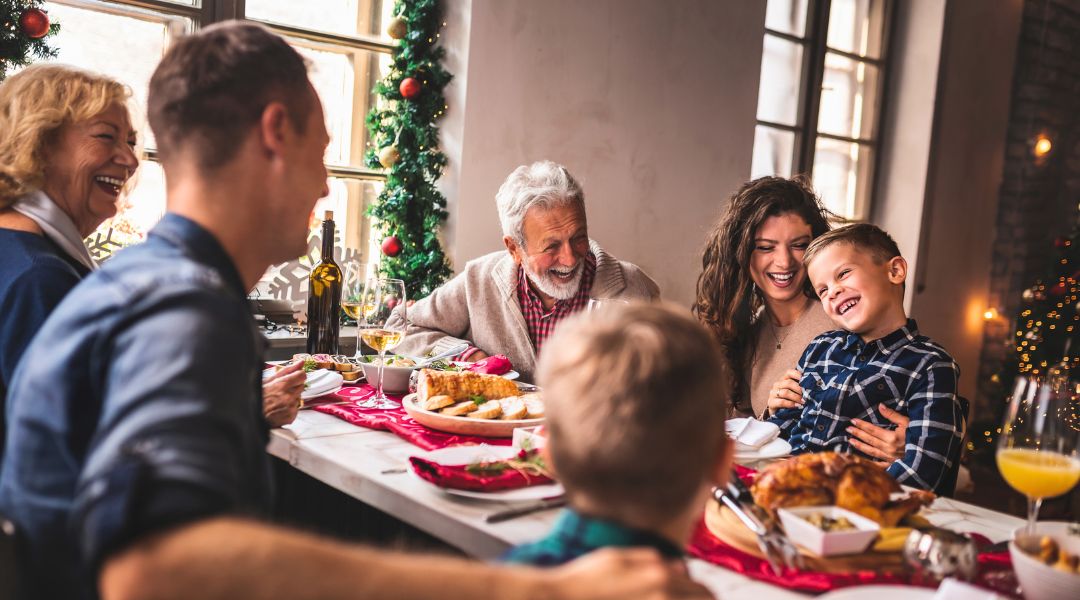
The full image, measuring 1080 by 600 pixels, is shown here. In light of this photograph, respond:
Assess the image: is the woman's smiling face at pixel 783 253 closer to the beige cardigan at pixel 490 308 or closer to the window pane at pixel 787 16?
the beige cardigan at pixel 490 308

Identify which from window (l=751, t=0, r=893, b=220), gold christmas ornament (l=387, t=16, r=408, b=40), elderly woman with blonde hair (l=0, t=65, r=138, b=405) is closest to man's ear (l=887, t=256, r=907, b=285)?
elderly woman with blonde hair (l=0, t=65, r=138, b=405)

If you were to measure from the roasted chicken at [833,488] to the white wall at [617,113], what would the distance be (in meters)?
2.25

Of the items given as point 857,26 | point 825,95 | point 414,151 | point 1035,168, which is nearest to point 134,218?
point 414,151

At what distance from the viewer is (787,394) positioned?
2.10 metres

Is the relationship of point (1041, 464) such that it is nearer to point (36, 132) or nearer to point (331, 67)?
point (36, 132)

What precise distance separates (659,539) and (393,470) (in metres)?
0.73

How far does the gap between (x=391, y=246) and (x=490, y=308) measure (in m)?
0.69

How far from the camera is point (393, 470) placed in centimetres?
145

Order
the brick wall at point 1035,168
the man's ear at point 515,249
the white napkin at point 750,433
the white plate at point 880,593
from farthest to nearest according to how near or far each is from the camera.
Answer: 1. the brick wall at point 1035,168
2. the man's ear at point 515,249
3. the white napkin at point 750,433
4. the white plate at point 880,593

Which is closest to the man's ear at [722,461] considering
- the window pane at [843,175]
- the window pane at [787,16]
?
the window pane at [787,16]

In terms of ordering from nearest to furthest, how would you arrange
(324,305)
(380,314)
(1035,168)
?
(380,314) < (324,305) < (1035,168)

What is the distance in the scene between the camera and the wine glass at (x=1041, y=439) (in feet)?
3.61

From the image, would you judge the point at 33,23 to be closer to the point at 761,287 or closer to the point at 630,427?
the point at 761,287

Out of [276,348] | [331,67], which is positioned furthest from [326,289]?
[331,67]
